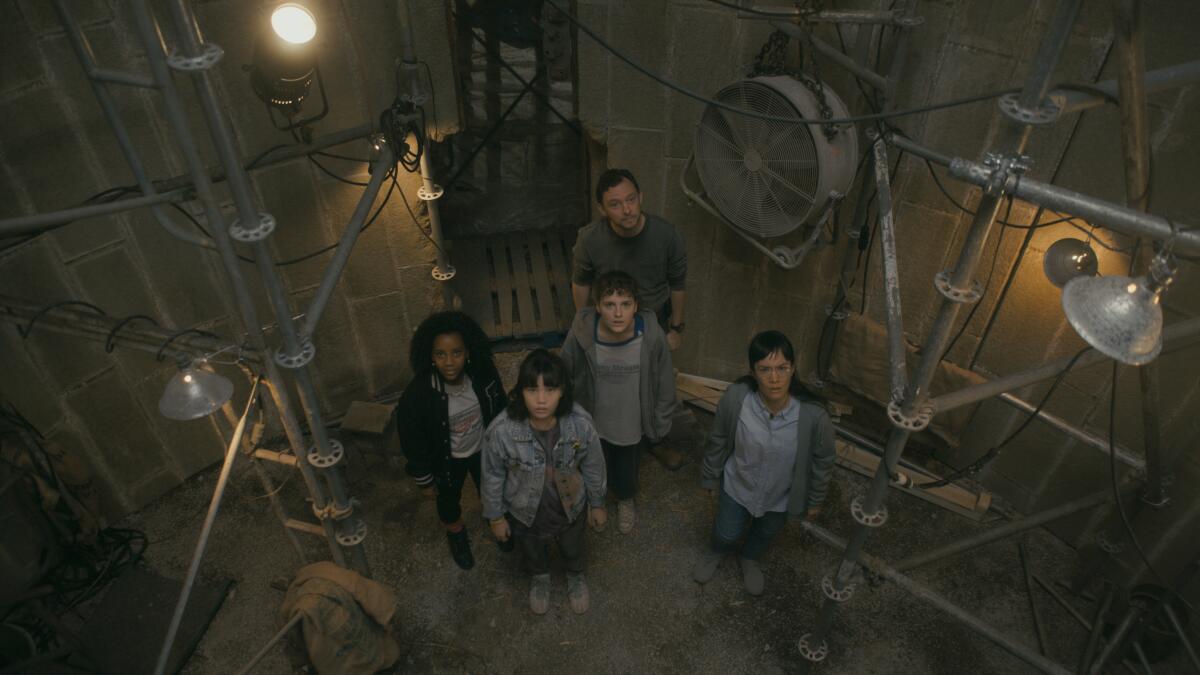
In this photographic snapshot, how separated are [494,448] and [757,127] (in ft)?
8.25

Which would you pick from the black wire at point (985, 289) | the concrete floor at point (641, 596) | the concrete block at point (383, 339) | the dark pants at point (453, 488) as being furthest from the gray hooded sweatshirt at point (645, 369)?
the concrete block at point (383, 339)

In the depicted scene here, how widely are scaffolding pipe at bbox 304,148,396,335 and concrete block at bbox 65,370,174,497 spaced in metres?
1.91

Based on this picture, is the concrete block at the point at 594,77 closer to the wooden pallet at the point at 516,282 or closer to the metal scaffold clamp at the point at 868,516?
the wooden pallet at the point at 516,282

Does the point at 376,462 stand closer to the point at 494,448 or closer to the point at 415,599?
the point at 415,599

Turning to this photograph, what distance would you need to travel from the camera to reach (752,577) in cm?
475

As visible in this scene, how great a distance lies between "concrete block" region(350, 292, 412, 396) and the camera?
5.86m

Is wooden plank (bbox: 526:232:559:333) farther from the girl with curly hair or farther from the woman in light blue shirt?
the woman in light blue shirt

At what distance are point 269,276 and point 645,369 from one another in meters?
2.23

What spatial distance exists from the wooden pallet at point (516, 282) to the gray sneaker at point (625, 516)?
7.11 ft

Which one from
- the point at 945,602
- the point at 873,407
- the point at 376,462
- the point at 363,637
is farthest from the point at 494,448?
the point at 873,407

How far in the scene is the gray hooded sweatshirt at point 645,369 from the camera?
4.47 meters

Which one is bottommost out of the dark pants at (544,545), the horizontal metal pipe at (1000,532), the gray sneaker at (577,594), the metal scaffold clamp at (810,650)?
the gray sneaker at (577,594)

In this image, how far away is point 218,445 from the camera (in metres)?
5.62

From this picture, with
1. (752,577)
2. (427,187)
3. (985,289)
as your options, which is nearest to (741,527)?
(752,577)
